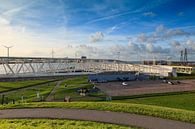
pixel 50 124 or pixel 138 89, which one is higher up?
pixel 50 124

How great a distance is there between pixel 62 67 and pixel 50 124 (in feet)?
346

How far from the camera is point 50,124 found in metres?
14.0

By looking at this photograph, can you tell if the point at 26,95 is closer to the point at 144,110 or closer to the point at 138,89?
the point at 138,89

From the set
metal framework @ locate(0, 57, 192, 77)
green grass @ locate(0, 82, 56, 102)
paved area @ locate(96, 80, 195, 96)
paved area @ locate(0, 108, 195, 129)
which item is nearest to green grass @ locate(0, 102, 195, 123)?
paved area @ locate(0, 108, 195, 129)

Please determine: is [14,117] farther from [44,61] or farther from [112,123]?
[44,61]

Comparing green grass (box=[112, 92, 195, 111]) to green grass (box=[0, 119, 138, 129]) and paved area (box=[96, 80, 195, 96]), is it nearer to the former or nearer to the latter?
paved area (box=[96, 80, 195, 96])

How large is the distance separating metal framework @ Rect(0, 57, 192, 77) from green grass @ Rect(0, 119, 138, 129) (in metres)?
68.9

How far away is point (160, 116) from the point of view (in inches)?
596

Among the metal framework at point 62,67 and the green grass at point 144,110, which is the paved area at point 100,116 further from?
the metal framework at point 62,67

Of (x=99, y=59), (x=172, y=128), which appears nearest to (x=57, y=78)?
(x=99, y=59)

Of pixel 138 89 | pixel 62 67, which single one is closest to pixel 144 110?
pixel 138 89

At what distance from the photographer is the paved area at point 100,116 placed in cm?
1358

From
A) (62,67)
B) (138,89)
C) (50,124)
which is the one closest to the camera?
(50,124)

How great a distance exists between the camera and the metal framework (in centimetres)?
8956
